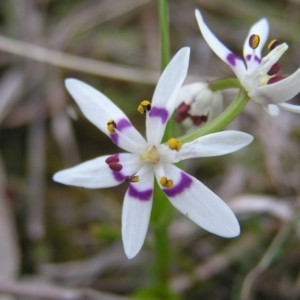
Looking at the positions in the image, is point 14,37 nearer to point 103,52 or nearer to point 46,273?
point 103,52

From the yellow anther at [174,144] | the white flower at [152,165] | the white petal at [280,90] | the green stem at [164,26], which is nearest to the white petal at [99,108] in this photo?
the white flower at [152,165]

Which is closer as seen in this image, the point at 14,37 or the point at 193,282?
the point at 193,282

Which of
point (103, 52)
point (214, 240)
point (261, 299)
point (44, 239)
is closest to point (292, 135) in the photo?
point (214, 240)

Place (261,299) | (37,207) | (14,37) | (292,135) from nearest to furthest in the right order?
(261,299) → (37,207) → (292,135) → (14,37)

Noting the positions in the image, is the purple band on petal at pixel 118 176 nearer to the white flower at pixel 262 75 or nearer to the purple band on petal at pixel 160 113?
the purple band on petal at pixel 160 113

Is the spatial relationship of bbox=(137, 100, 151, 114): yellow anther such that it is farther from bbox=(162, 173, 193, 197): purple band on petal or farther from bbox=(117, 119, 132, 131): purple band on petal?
bbox=(162, 173, 193, 197): purple band on petal

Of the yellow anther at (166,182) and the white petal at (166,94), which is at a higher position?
the white petal at (166,94)
